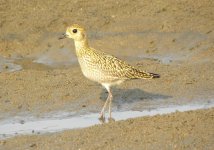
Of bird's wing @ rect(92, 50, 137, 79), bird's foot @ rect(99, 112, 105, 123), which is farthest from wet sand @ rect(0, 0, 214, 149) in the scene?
bird's wing @ rect(92, 50, 137, 79)

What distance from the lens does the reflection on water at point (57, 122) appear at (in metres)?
12.1

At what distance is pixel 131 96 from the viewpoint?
14.3m

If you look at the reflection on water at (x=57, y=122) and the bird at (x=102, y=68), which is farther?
the bird at (x=102, y=68)

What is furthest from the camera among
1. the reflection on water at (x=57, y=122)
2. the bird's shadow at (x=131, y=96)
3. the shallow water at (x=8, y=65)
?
the shallow water at (x=8, y=65)

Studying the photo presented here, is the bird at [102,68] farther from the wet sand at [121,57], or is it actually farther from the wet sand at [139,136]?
the wet sand at [139,136]

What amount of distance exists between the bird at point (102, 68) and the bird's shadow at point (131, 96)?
564 millimetres

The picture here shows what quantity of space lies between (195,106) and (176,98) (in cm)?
59

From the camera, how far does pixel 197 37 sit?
18000mm

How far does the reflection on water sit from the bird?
0.29m

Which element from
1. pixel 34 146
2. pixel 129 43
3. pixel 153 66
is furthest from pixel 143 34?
pixel 34 146

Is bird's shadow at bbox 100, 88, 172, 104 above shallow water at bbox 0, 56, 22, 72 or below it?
above

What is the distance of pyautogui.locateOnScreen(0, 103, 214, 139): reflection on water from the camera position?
12.1 metres

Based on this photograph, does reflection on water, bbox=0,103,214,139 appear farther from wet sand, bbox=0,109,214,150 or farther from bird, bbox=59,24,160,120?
wet sand, bbox=0,109,214,150

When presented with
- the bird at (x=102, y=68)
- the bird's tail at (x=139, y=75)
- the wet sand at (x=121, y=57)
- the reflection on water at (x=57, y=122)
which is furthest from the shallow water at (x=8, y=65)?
the bird's tail at (x=139, y=75)
